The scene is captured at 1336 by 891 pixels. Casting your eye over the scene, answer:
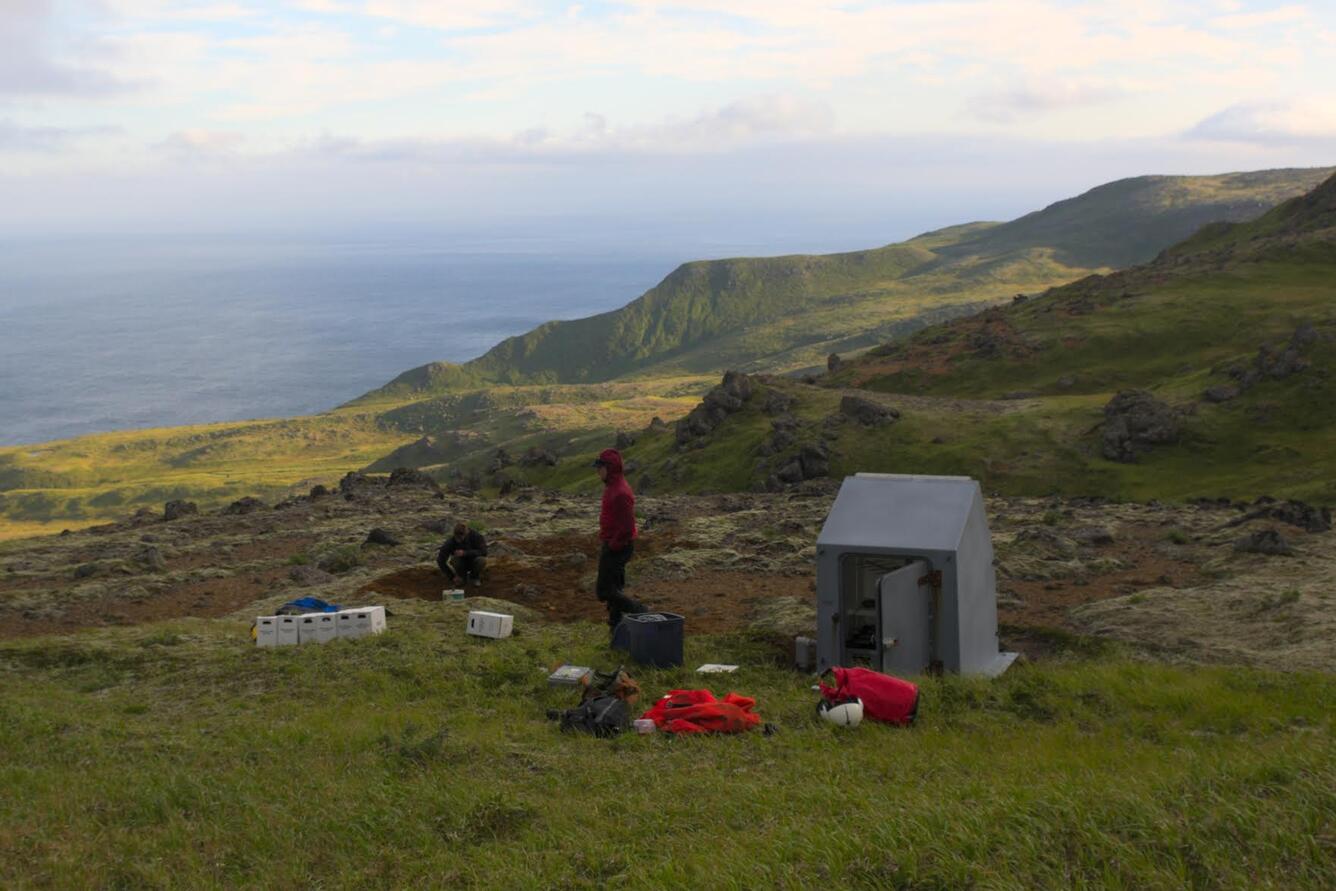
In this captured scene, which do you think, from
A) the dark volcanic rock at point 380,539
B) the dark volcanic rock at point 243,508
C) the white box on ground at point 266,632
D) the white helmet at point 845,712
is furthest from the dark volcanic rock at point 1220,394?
the white box on ground at point 266,632

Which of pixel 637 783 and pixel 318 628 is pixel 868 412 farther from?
pixel 637 783

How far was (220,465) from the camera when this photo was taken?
16425cm

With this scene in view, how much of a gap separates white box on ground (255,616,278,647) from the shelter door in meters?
9.63

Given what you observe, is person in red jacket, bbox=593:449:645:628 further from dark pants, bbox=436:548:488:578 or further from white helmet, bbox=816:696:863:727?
dark pants, bbox=436:548:488:578

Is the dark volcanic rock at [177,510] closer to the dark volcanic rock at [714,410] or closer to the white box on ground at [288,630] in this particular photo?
the dark volcanic rock at [714,410]

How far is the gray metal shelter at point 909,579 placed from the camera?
599 inches

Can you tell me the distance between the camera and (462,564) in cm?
2367

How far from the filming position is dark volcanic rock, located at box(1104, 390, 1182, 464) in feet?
156

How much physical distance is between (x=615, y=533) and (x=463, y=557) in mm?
7013

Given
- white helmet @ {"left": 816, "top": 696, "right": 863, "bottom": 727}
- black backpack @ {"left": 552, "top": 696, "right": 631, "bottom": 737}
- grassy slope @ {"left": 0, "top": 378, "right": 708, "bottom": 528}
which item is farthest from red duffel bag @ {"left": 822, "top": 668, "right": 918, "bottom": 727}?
grassy slope @ {"left": 0, "top": 378, "right": 708, "bottom": 528}

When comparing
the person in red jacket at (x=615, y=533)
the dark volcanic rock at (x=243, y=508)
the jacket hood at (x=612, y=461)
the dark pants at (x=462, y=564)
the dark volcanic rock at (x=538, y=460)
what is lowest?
the dark volcanic rock at (x=538, y=460)

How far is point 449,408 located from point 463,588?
174m

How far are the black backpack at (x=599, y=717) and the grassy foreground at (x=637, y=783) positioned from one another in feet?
1.02

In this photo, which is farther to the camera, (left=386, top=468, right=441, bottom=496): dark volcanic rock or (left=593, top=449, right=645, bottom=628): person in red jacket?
(left=386, top=468, right=441, bottom=496): dark volcanic rock
